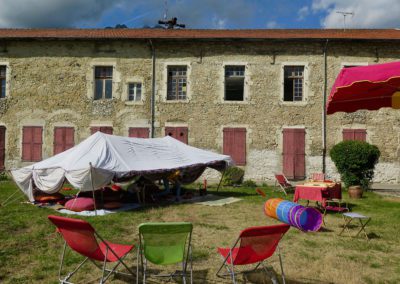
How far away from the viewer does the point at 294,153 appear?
1408cm

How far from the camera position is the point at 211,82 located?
1461 centimetres

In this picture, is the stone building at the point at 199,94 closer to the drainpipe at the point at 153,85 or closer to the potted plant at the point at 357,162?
the drainpipe at the point at 153,85

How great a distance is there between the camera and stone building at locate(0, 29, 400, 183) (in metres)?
14.1

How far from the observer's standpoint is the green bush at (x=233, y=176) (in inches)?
550

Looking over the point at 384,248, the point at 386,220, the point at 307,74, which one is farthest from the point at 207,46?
the point at 384,248

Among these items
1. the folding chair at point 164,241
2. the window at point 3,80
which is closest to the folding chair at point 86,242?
the folding chair at point 164,241

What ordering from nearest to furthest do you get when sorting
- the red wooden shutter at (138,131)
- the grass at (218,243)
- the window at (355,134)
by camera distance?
the grass at (218,243)
the window at (355,134)
the red wooden shutter at (138,131)

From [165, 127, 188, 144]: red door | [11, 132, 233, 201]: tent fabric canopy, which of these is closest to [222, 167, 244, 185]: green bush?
[165, 127, 188, 144]: red door

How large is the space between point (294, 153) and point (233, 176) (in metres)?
2.35

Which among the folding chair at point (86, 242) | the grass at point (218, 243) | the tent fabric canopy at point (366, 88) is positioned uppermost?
the tent fabric canopy at point (366, 88)

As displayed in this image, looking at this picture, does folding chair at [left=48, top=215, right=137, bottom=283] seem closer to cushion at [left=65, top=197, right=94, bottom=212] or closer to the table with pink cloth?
cushion at [left=65, top=197, right=94, bottom=212]

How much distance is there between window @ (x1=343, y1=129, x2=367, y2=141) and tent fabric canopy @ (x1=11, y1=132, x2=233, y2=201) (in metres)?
5.96

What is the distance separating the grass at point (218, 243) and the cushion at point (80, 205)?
389 mm

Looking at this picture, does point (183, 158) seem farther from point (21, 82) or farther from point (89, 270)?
point (21, 82)
